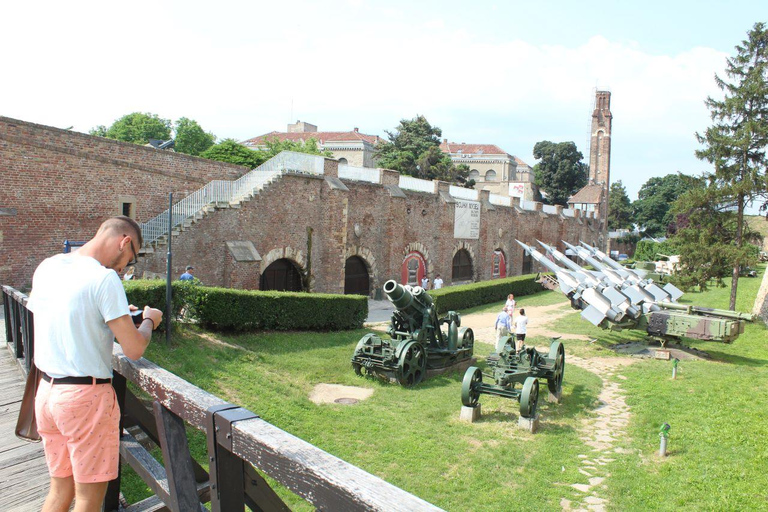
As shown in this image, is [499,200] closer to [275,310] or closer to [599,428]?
[275,310]

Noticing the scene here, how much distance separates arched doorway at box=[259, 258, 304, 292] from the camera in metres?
20.9

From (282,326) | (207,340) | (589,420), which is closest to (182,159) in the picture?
(282,326)

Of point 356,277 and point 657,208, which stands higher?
point 657,208

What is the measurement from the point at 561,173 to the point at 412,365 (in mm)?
65883

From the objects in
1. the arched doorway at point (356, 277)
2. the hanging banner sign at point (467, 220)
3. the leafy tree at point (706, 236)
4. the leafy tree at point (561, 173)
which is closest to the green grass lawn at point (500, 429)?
the leafy tree at point (706, 236)

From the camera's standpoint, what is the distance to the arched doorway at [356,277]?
24328mm

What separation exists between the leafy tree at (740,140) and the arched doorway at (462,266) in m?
13.6

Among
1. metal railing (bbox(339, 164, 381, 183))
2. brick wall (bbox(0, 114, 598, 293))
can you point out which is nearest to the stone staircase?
brick wall (bbox(0, 114, 598, 293))

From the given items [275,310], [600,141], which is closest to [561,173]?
[600,141]

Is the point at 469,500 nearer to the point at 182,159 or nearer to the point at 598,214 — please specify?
the point at 182,159

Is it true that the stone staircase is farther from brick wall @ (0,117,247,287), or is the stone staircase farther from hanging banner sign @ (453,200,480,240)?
hanging banner sign @ (453,200,480,240)

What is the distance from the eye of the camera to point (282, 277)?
21.5 meters

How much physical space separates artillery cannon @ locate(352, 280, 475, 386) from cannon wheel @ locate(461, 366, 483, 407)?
2.08 metres

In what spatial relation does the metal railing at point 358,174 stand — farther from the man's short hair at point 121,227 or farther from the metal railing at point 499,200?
the man's short hair at point 121,227
